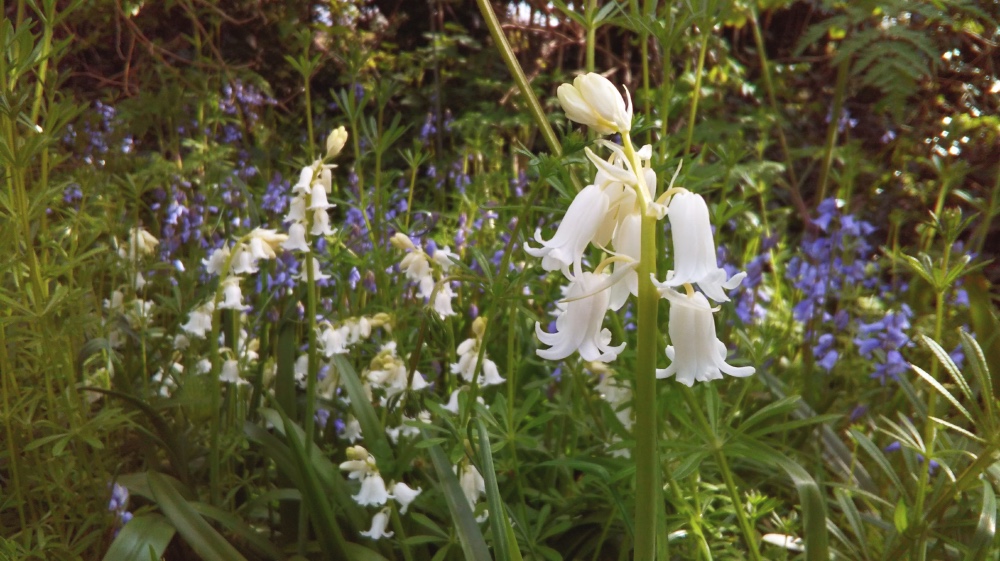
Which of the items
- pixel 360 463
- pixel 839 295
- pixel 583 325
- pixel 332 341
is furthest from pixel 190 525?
pixel 839 295

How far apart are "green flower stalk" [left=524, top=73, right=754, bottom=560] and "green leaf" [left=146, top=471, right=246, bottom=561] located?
0.93 m

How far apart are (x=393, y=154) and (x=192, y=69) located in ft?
4.30

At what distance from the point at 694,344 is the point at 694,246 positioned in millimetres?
122

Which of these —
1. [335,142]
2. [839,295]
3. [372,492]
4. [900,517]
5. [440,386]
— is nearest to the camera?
[900,517]

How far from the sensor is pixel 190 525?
165 centimetres

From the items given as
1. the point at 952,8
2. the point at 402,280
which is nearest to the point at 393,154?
the point at 402,280

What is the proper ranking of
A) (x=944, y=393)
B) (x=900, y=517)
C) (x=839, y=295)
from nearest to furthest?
1. (x=944, y=393)
2. (x=900, y=517)
3. (x=839, y=295)

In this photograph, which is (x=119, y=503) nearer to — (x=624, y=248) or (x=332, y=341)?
(x=332, y=341)

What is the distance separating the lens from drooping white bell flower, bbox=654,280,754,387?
102cm

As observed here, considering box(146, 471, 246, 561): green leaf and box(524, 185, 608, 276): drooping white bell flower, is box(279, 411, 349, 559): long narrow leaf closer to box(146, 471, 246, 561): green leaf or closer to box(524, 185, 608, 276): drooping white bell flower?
box(146, 471, 246, 561): green leaf

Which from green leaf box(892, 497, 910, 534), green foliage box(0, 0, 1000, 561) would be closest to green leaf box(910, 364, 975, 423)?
green foliage box(0, 0, 1000, 561)

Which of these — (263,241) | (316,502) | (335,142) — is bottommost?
(316,502)

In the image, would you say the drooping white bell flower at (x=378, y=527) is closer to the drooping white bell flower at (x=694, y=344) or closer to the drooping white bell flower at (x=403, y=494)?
the drooping white bell flower at (x=403, y=494)

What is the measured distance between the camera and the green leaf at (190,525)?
1620 millimetres
